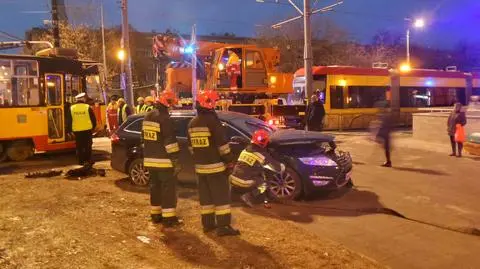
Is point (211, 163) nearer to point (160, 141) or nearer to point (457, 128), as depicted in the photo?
point (160, 141)

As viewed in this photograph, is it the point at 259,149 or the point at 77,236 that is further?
the point at 259,149

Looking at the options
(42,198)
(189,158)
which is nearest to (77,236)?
(42,198)

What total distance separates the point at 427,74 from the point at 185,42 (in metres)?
16.4

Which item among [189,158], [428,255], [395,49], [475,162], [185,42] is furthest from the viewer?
[395,49]

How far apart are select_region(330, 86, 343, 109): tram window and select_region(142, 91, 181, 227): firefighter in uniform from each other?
17.2 metres

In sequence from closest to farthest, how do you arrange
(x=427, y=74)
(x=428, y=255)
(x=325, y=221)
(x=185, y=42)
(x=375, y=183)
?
(x=428, y=255), (x=325, y=221), (x=375, y=183), (x=185, y=42), (x=427, y=74)

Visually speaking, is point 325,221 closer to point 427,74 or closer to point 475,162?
point 475,162

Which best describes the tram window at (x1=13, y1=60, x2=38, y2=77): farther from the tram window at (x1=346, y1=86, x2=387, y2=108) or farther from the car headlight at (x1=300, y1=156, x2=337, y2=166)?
the tram window at (x1=346, y1=86, x2=387, y2=108)

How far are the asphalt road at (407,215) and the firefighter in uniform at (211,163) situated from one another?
54.0 inches

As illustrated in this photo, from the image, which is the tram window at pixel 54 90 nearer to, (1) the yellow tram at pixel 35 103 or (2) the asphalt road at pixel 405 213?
(1) the yellow tram at pixel 35 103

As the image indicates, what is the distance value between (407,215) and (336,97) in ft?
53.0

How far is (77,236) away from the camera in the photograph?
6.08m

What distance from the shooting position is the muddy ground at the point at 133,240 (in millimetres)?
5250

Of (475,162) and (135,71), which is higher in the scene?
(135,71)
